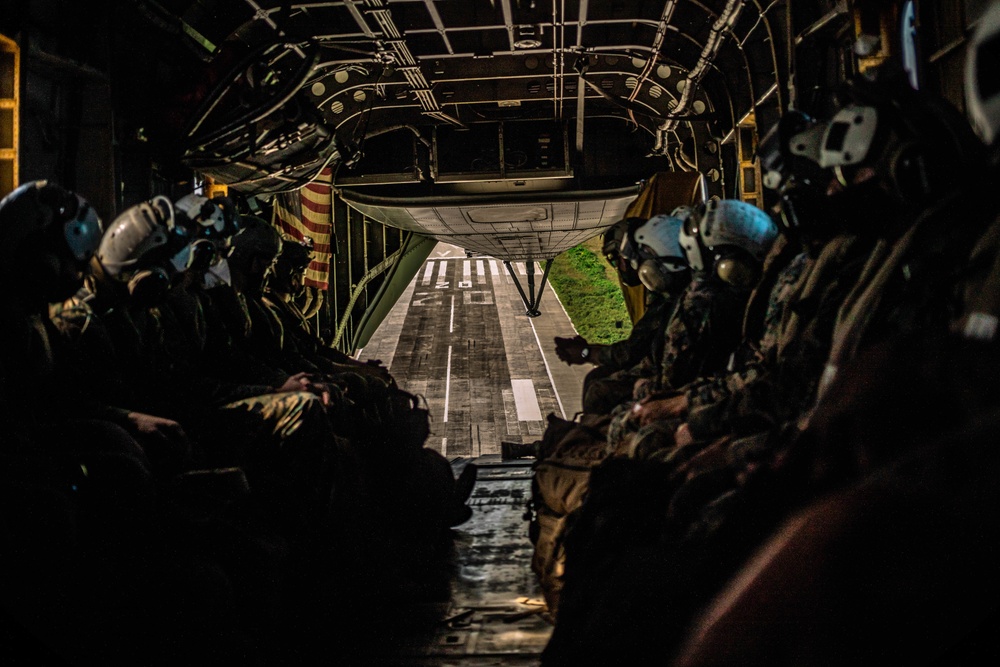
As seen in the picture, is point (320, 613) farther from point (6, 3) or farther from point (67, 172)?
point (6, 3)

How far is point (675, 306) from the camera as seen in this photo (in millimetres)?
4824

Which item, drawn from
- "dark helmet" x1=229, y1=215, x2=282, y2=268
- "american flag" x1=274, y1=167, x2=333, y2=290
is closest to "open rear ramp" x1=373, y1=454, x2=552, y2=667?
"dark helmet" x1=229, y1=215, x2=282, y2=268

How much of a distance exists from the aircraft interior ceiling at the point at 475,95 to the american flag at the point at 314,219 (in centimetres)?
27

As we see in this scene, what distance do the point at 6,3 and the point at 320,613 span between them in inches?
122

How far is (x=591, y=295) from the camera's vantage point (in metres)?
18.5

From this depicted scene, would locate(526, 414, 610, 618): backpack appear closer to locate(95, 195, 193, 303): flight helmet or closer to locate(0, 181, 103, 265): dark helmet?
locate(95, 195, 193, 303): flight helmet

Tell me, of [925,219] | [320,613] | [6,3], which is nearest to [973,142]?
[925,219]

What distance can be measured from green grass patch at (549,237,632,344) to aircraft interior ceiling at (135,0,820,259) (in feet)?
25.7

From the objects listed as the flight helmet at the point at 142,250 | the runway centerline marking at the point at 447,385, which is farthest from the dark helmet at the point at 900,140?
the runway centerline marking at the point at 447,385

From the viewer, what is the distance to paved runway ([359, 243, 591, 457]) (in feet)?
47.2

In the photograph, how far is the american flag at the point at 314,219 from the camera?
24.3 feet

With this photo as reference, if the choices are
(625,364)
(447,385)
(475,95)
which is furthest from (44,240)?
(447,385)

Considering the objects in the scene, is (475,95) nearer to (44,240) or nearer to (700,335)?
(700,335)

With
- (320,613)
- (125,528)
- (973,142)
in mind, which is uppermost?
(973,142)
